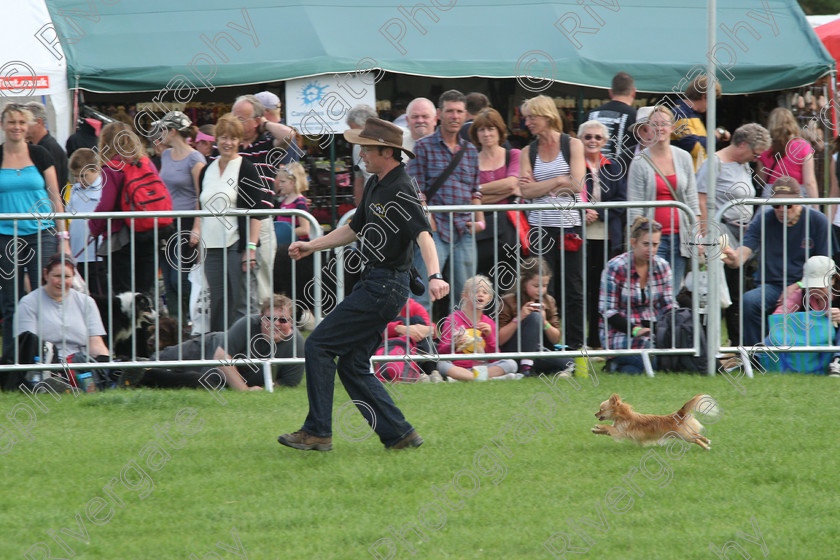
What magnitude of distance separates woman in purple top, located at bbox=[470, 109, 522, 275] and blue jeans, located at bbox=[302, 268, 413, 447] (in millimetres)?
2732

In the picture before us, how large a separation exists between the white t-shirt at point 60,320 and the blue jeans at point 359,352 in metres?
2.71

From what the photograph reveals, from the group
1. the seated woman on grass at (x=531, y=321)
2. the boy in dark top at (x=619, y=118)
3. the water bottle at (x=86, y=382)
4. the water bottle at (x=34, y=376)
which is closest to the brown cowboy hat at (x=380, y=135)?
the seated woman on grass at (x=531, y=321)

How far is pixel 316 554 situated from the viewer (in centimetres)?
489

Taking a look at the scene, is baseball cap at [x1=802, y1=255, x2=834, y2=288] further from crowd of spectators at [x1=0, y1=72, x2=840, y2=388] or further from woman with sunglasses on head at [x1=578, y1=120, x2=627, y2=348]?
woman with sunglasses on head at [x1=578, y1=120, x2=627, y2=348]

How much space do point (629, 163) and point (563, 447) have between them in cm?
399

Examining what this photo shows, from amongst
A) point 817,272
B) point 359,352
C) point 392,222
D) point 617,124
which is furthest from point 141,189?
point 817,272

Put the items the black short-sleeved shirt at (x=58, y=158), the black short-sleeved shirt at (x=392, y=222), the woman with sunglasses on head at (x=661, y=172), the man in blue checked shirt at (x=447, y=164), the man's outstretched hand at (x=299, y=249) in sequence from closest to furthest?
the black short-sleeved shirt at (x=392, y=222)
the man's outstretched hand at (x=299, y=249)
the man in blue checked shirt at (x=447, y=164)
the woman with sunglasses on head at (x=661, y=172)
the black short-sleeved shirt at (x=58, y=158)

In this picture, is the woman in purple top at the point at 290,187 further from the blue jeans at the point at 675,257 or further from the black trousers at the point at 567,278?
the blue jeans at the point at 675,257

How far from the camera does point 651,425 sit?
249 inches

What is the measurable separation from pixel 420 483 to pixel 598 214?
13.2ft

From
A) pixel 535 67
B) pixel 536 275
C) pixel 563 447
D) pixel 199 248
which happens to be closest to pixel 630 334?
pixel 536 275

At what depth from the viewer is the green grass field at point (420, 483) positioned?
5.03m

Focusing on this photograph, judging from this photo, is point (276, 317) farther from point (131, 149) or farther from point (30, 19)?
point (30, 19)

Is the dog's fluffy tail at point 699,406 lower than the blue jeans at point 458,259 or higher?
lower
